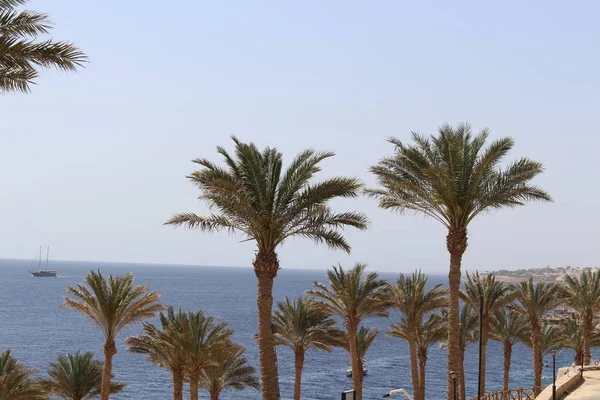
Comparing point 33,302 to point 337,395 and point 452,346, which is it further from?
point 452,346

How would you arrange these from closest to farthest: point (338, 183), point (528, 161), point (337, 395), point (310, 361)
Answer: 1. point (338, 183)
2. point (528, 161)
3. point (337, 395)
4. point (310, 361)

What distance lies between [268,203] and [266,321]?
3883mm

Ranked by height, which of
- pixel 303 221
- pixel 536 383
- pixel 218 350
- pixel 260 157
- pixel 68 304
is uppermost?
pixel 260 157

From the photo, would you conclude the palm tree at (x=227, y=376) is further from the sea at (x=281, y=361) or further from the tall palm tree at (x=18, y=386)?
the sea at (x=281, y=361)

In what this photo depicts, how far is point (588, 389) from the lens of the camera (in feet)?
109

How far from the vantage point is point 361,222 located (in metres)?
24.2

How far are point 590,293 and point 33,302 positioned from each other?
163m

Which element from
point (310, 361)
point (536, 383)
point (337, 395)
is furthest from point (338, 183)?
point (310, 361)

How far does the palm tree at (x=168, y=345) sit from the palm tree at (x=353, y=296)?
6988 millimetres

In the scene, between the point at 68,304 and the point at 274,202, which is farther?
the point at 68,304

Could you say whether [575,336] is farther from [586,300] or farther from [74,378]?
[74,378]

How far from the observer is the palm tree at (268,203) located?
23.5 m

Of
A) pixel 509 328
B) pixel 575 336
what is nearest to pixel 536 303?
pixel 509 328

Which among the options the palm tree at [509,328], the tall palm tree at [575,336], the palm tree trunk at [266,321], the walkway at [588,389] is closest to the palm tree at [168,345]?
the palm tree trunk at [266,321]
